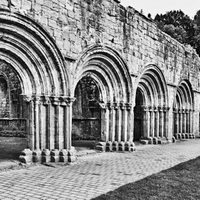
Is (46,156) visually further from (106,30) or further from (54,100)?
(106,30)

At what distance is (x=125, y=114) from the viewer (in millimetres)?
11000

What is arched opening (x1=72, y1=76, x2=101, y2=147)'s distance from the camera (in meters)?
15.8

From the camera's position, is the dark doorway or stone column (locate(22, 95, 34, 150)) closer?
stone column (locate(22, 95, 34, 150))

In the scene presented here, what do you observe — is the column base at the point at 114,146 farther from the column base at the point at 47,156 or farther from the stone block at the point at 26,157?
the stone block at the point at 26,157

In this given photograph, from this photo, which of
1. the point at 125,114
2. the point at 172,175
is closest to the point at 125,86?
the point at 125,114

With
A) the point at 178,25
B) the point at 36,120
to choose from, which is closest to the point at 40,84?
the point at 36,120

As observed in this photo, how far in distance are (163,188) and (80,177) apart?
72.6 inches

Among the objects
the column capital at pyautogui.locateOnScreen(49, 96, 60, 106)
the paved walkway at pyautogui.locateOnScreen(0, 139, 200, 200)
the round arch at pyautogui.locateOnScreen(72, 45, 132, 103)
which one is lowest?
the paved walkway at pyautogui.locateOnScreen(0, 139, 200, 200)

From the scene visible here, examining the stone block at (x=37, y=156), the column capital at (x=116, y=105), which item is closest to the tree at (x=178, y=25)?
the column capital at (x=116, y=105)

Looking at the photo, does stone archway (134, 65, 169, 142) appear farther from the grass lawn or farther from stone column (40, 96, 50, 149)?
the grass lawn

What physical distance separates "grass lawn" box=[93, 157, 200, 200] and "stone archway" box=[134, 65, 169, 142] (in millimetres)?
6538

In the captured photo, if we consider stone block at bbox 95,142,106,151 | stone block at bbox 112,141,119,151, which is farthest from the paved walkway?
stone block at bbox 112,141,119,151

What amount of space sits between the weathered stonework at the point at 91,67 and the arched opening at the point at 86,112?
11 cm

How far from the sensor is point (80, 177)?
21.0 feet
